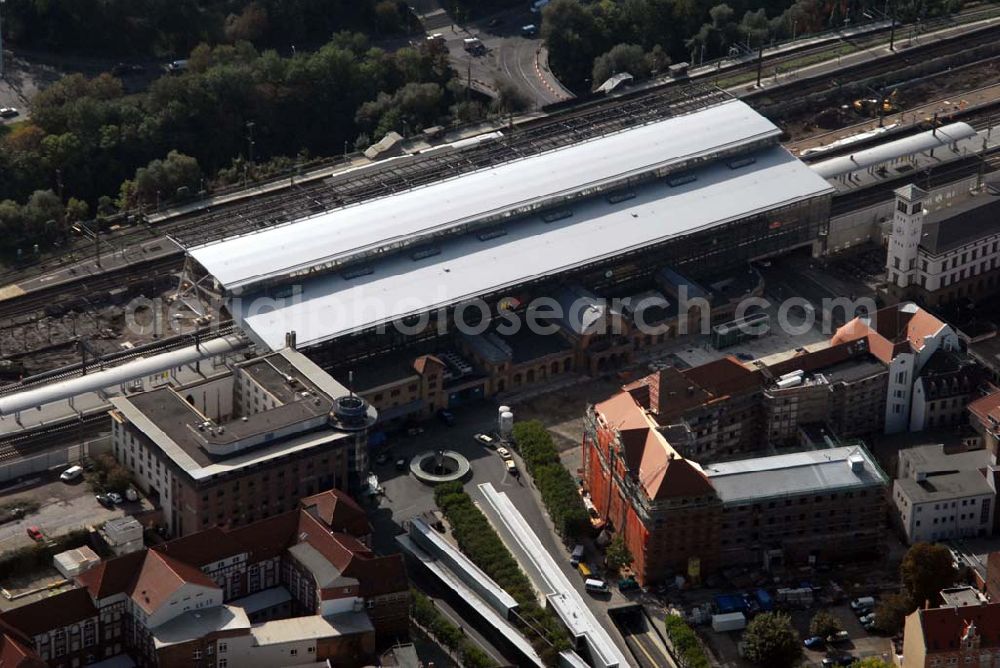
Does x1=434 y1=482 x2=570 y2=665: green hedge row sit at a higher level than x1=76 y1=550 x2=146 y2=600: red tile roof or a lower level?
lower

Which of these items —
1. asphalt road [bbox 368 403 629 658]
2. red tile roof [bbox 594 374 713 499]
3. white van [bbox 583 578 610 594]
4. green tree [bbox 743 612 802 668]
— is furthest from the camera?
asphalt road [bbox 368 403 629 658]

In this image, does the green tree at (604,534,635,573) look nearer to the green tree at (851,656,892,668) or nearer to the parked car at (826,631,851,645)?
the parked car at (826,631,851,645)

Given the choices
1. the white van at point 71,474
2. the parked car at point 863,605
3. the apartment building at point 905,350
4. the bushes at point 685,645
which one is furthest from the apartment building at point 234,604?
the apartment building at point 905,350

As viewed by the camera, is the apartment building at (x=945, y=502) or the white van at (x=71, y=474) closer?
the apartment building at (x=945, y=502)

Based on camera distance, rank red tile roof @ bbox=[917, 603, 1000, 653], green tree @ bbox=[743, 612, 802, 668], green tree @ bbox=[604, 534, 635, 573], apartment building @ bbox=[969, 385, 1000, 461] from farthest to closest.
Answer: apartment building @ bbox=[969, 385, 1000, 461] → green tree @ bbox=[604, 534, 635, 573] → green tree @ bbox=[743, 612, 802, 668] → red tile roof @ bbox=[917, 603, 1000, 653]

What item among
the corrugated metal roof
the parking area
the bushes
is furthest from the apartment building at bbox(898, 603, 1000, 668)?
the parking area

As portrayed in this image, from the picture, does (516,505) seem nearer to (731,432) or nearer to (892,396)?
(731,432)

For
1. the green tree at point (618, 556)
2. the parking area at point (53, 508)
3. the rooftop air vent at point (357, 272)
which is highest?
the rooftop air vent at point (357, 272)

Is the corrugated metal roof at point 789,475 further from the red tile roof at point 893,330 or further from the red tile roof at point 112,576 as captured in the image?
the red tile roof at point 112,576
